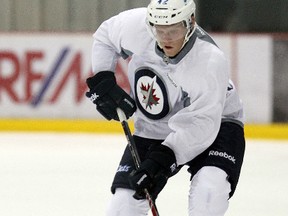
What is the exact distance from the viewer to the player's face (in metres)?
3.29

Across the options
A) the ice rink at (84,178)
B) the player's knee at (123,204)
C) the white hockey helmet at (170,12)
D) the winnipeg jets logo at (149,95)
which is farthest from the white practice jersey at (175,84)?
the ice rink at (84,178)

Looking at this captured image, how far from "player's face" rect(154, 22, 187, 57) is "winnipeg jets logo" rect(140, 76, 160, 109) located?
0.21 m

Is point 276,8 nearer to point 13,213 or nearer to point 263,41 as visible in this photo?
point 263,41

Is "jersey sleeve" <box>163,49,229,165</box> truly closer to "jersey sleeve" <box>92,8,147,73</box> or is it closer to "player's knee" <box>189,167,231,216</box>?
"player's knee" <box>189,167,231,216</box>

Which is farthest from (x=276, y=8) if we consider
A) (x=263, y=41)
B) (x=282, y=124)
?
(x=282, y=124)

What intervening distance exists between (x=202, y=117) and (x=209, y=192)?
0.86 ft

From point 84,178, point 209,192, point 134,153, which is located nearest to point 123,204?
point 134,153

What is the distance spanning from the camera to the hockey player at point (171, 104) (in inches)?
131

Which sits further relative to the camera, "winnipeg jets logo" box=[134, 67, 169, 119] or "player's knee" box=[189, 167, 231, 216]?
"winnipeg jets logo" box=[134, 67, 169, 119]

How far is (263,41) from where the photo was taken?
23.9ft

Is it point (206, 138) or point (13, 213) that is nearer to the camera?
point (206, 138)

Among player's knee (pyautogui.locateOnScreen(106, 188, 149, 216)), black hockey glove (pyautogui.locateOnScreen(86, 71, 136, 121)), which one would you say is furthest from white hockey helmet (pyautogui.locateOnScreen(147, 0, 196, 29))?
player's knee (pyautogui.locateOnScreen(106, 188, 149, 216))

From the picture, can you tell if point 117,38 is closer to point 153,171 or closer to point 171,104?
point 171,104

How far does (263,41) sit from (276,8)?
69 cm
